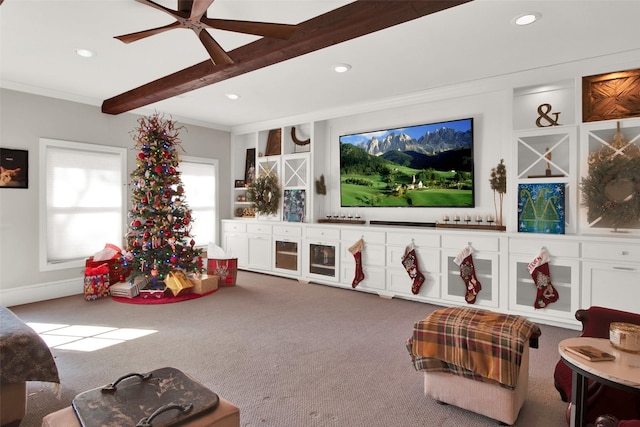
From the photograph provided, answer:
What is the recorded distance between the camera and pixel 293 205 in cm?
611

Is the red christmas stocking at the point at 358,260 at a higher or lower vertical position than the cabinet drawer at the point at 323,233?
lower

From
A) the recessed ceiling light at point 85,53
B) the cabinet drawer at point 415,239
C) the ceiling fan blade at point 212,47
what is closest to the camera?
the ceiling fan blade at point 212,47

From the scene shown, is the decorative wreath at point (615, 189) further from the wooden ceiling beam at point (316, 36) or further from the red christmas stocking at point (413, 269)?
the wooden ceiling beam at point (316, 36)

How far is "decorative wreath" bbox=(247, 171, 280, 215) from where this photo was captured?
20.6 ft

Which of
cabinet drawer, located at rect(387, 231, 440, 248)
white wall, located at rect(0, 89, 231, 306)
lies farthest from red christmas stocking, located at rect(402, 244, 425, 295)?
white wall, located at rect(0, 89, 231, 306)

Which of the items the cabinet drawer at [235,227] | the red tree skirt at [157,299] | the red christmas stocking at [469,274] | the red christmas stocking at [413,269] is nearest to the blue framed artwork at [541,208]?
the red christmas stocking at [469,274]

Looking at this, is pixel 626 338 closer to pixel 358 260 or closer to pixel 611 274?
pixel 611 274

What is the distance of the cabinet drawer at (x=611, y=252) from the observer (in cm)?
331

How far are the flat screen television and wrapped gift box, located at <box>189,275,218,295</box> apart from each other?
88.8 inches

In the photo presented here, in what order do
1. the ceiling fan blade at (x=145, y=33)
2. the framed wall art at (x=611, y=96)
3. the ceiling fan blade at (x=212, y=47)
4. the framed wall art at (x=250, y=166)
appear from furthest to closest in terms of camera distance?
the framed wall art at (x=250, y=166) < the framed wall art at (x=611, y=96) < the ceiling fan blade at (x=212, y=47) < the ceiling fan blade at (x=145, y=33)

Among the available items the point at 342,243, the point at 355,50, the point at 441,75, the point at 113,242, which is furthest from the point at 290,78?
the point at 113,242

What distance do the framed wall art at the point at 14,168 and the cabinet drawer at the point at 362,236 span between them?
401 cm

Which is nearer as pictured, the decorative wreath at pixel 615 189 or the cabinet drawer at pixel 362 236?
the decorative wreath at pixel 615 189

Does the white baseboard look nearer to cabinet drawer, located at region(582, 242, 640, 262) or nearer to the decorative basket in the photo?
the decorative basket
